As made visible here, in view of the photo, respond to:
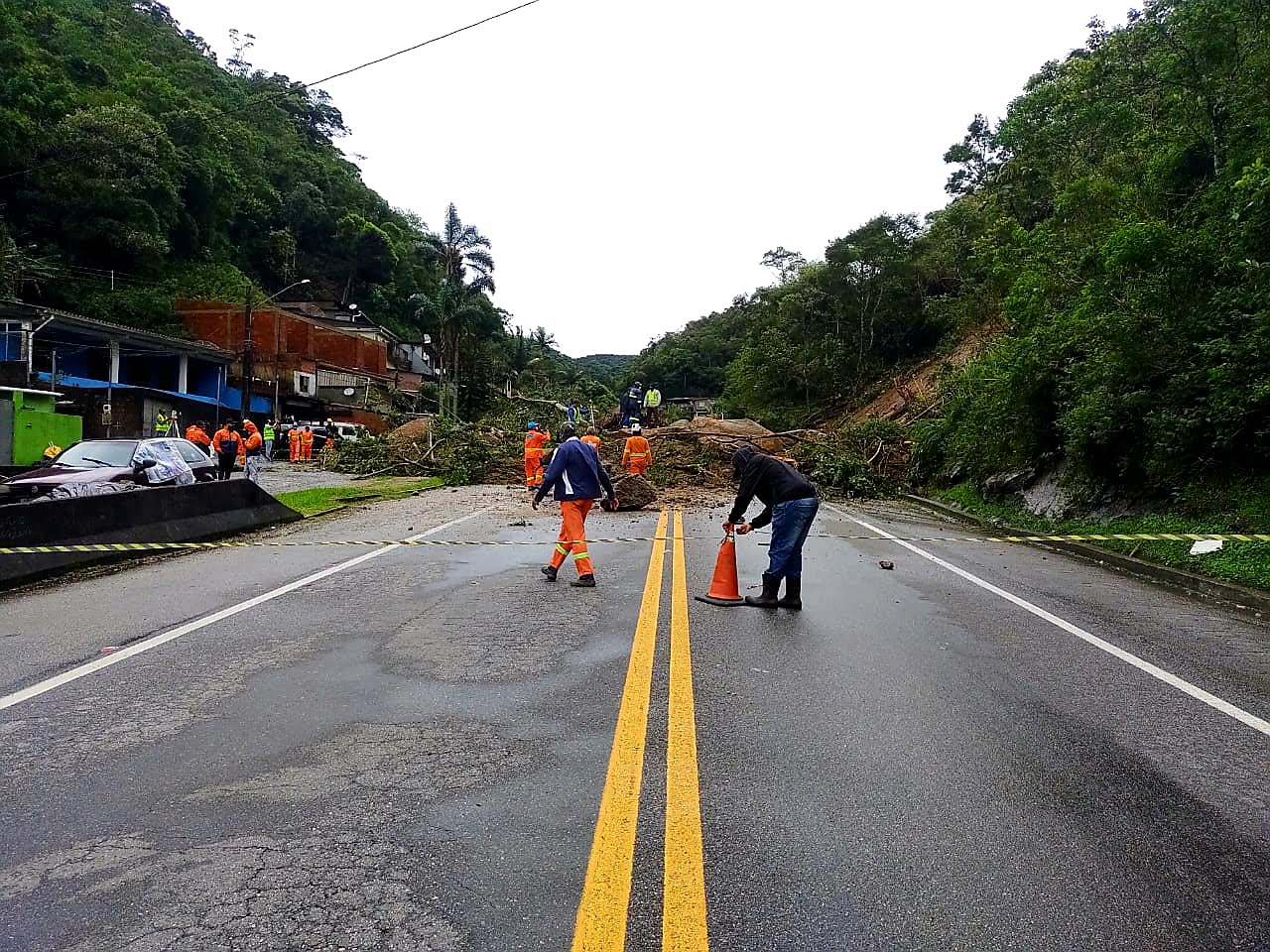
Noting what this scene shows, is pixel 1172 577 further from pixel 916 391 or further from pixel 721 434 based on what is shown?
pixel 916 391

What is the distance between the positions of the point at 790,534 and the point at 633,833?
184 inches

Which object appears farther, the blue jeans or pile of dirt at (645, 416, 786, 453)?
pile of dirt at (645, 416, 786, 453)

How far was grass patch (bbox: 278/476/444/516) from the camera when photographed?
17156mm

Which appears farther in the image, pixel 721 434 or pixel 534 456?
pixel 721 434

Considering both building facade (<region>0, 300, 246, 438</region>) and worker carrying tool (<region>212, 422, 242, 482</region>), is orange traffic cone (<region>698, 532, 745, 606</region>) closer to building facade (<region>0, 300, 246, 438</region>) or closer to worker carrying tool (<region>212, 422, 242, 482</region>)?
worker carrying tool (<region>212, 422, 242, 482</region>)

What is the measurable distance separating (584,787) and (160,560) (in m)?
8.67

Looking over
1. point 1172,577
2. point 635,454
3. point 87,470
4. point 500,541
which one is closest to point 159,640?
point 500,541

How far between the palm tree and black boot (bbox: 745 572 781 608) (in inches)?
2250

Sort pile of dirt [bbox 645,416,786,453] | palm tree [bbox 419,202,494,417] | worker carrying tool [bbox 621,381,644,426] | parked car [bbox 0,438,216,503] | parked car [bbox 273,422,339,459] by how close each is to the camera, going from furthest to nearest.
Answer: palm tree [bbox 419,202,494,417] → parked car [bbox 273,422,339,459] → worker carrying tool [bbox 621,381,644,426] → pile of dirt [bbox 645,416,786,453] → parked car [bbox 0,438,216,503]

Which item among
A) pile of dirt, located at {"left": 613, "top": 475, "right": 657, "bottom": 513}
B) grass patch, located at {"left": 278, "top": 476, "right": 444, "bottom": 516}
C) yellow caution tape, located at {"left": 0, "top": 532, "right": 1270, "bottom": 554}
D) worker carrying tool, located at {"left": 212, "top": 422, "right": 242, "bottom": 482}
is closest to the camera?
yellow caution tape, located at {"left": 0, "top": 532, "right": 1270, "bottom": 554}

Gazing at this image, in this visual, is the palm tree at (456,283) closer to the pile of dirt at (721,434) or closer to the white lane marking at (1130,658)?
the pile of dirt at (721,434)

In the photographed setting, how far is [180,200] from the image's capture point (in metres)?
52.5

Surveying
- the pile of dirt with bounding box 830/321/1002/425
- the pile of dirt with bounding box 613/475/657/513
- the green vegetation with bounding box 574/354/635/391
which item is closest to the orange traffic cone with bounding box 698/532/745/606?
the pile of dirt with bounding box 613/475/657/513

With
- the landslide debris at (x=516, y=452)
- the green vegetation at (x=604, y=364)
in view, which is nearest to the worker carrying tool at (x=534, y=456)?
the landslide debris at (x=516, y=452)
